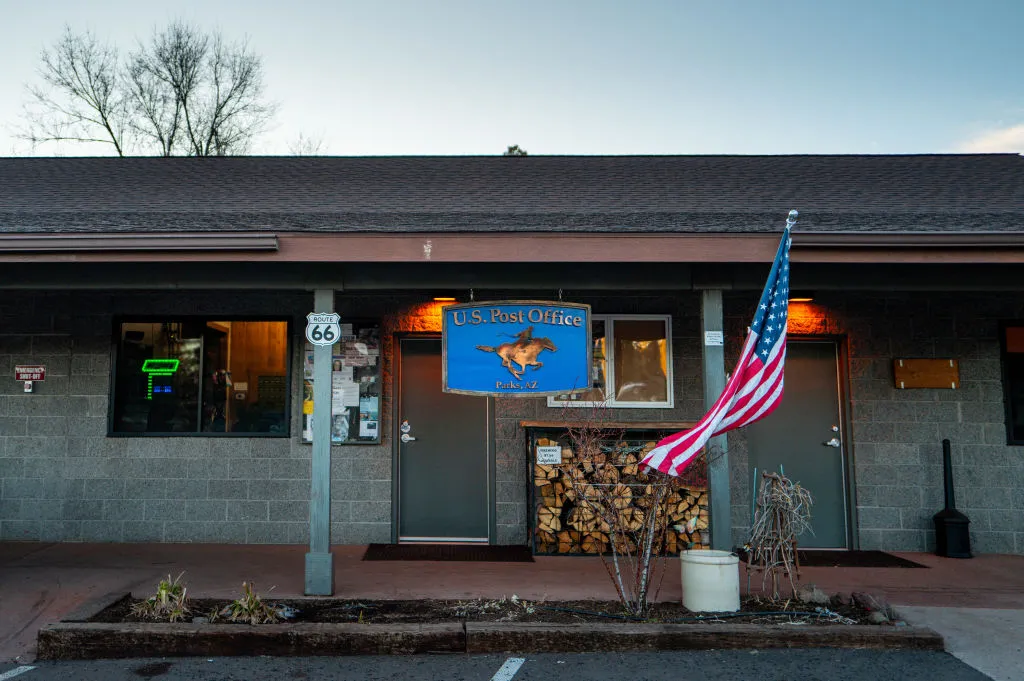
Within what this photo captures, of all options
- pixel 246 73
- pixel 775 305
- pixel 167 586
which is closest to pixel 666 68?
pixel 775 305

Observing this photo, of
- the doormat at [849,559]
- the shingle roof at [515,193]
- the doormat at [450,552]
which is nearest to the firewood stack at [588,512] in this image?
the doormat at [450,552]

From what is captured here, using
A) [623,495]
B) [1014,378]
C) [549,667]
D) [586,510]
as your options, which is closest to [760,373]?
[549,667]

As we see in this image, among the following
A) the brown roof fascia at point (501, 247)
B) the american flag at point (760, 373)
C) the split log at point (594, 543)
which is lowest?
the split log at point (594, 543)

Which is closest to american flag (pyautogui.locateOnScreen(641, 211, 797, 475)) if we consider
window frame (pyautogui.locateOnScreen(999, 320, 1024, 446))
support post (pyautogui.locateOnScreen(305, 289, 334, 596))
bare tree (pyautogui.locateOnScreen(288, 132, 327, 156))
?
support post (pyautogui.locateOnScreen(305, 289, 334, 596))

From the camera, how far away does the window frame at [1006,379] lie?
25.8ft

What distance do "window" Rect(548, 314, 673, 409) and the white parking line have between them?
3.62m

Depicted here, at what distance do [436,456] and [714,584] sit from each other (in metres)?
3.68

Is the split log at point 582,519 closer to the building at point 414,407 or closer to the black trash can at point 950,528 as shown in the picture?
the building at point 414,407

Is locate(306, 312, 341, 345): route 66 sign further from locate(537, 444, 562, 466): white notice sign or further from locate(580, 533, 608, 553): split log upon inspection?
locate(580, 533, 608, 553): split log

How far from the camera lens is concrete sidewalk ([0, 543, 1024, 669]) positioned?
5660 mm

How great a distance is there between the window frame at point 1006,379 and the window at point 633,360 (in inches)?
140

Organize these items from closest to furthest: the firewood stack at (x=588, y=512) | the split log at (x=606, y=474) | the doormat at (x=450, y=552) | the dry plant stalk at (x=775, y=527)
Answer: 1. the dry plant stalk at (x=775, y=527)
2. the split log at (x=606, y=474)
3. the doormat at (x=450, y=552)
4. the firewood stack at (x=588, y=512)

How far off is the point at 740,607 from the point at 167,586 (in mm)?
4076

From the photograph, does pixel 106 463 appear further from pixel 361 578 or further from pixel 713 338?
pixel 713 338
